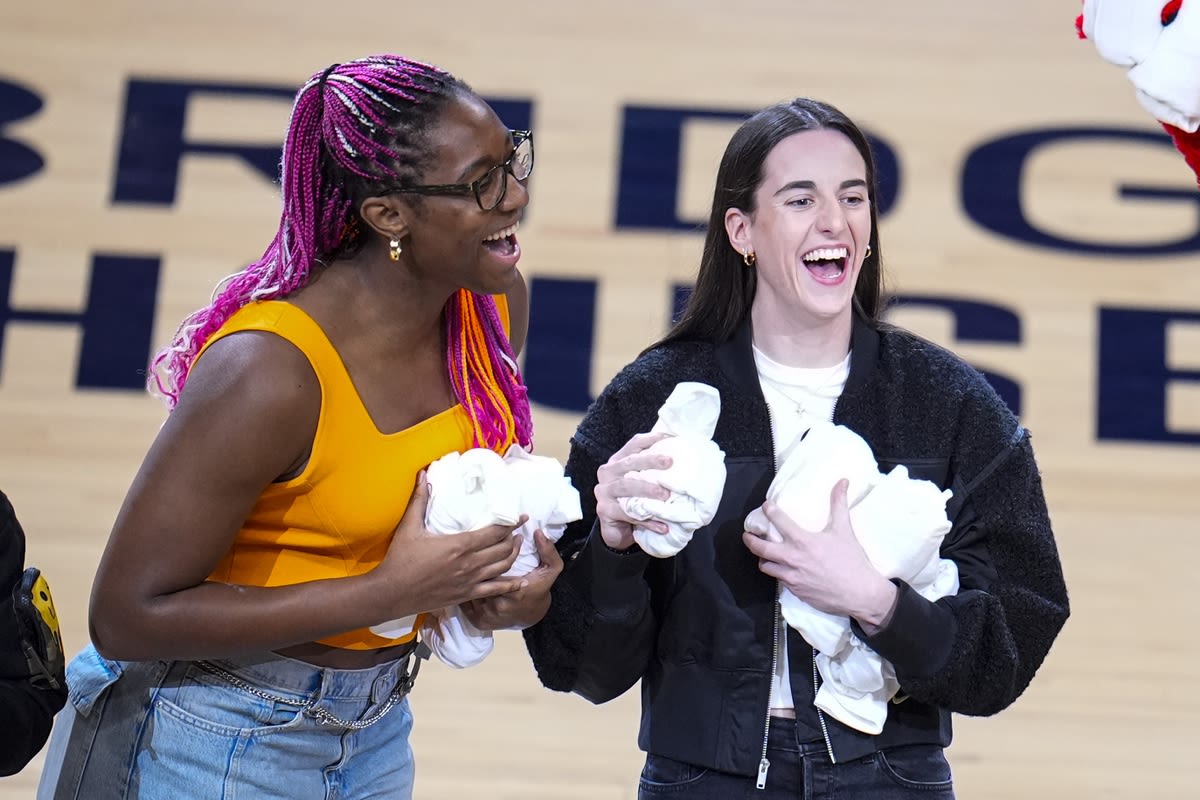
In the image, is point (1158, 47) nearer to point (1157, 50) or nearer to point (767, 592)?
point (1157, 50)

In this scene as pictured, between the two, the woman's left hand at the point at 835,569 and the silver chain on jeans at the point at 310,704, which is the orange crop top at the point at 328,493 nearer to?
the silver chain on jeans at the point at 310,704

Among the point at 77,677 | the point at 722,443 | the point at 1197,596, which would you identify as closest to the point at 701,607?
the point at 722,443

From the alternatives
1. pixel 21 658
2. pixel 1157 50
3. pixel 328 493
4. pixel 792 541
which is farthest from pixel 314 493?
pixel 1157 50

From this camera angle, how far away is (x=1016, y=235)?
13.9ft

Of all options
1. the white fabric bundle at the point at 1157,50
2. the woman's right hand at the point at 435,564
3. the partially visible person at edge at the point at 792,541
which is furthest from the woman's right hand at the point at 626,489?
the white fabric bundle at the point at 1157,50

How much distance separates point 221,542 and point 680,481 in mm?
505

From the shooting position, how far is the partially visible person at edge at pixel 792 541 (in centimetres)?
171

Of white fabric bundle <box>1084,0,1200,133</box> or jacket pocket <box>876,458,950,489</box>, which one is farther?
jacket pocket <box>876,458,950,489</box>

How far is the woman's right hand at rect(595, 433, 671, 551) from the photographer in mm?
1639

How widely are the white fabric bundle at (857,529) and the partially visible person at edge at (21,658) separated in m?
0.81

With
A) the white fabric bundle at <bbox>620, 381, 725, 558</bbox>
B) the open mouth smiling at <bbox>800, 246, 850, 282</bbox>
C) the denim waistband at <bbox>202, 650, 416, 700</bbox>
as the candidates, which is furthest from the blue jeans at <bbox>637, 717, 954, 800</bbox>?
the open mouth smiling at <bbox>800, 246, 850, 282</bbox>

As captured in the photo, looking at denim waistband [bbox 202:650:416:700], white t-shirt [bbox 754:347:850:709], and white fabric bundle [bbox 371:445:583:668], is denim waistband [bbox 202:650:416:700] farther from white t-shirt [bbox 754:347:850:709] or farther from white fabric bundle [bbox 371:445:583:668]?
white t-shirt [bbox 754:347:850:709]

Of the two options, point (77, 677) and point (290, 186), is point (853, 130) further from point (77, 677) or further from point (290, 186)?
point (77, 677)

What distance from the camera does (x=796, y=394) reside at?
1906 millimetres
